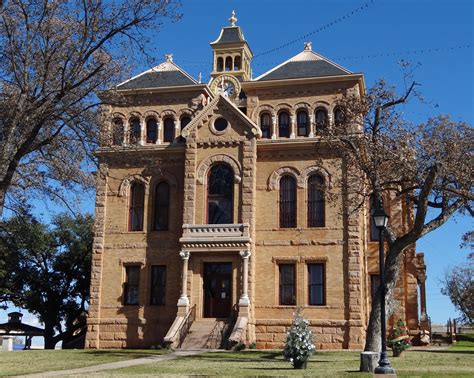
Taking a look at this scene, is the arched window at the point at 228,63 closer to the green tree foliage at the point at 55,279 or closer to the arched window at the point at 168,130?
the arched window at the point at 168,130

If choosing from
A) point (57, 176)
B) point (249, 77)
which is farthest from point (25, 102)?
point (249, 77)

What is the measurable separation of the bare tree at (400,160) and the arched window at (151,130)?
14237 millimetres

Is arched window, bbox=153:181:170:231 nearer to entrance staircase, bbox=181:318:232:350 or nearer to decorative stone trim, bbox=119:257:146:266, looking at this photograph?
decorative stone trim, bbox=119:257:146:266

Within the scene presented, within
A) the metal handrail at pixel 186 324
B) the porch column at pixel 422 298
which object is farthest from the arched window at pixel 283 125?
the porch column at pixel 422 298

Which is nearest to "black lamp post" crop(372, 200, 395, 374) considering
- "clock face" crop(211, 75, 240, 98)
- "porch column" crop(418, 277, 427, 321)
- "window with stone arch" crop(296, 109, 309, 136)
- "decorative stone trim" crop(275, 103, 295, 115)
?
"window with stone arch" crop(296, 109, 309, 136)

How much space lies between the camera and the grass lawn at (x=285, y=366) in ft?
57.7

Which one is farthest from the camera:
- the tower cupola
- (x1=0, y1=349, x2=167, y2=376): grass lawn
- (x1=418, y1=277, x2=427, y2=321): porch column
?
the tower cupola

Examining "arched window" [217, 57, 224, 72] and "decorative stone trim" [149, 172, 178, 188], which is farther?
"arched window" [217, 57, 224, 72]

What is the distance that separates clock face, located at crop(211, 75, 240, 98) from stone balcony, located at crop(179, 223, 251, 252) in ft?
33.1

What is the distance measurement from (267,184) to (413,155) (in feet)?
38.0

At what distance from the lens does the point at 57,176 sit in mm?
18266

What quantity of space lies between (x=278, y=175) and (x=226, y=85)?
8.66 metres

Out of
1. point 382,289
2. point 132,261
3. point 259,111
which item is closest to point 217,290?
point 132,261

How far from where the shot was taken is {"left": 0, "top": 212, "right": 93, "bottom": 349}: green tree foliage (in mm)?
39531
